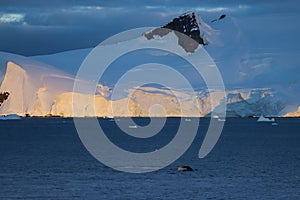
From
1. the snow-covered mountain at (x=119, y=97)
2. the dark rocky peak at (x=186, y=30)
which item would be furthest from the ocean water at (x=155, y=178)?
the dark rocky peak at (x=186, y=30)

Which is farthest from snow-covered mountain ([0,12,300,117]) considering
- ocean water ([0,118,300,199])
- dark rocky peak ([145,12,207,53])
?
ocean water ([0,118,300,199])

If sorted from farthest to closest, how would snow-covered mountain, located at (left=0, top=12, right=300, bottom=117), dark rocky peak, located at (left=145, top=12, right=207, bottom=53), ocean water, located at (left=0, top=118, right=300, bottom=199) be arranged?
dark rocky peak, located at (left=145, top=12, right=207, bottom=53) → snow-covered mountain, located at (left=0, top=12, right=300, bottom=117) → ocean water, located at (left=0, top=118, right=300, bottom=199)

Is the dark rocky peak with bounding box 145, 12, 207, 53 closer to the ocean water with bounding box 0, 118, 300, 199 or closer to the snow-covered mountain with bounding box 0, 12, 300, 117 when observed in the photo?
the snow-covered mountain with bounding box 0, 12, 300, 117

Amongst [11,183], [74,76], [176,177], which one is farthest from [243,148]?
[74,76]

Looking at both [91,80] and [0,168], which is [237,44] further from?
[0,168]

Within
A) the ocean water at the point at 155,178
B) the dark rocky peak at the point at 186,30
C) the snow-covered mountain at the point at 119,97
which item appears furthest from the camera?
the dark rocky peak at the point at 186,30

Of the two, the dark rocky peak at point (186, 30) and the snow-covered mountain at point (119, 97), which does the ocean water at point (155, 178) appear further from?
the dark rocky peak at point (186, 30)

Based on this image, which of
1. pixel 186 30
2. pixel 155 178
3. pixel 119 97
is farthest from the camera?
pixel 186 30

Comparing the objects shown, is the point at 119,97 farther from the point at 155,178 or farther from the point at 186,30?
the point at 155,178

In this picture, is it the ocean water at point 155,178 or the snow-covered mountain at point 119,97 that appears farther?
the snow-covered mountain at point 119,97

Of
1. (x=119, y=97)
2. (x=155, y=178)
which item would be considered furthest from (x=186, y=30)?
(x=155, y=178)

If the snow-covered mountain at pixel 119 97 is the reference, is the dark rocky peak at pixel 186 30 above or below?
above

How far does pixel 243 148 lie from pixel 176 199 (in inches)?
1076

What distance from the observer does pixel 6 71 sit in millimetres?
90750
